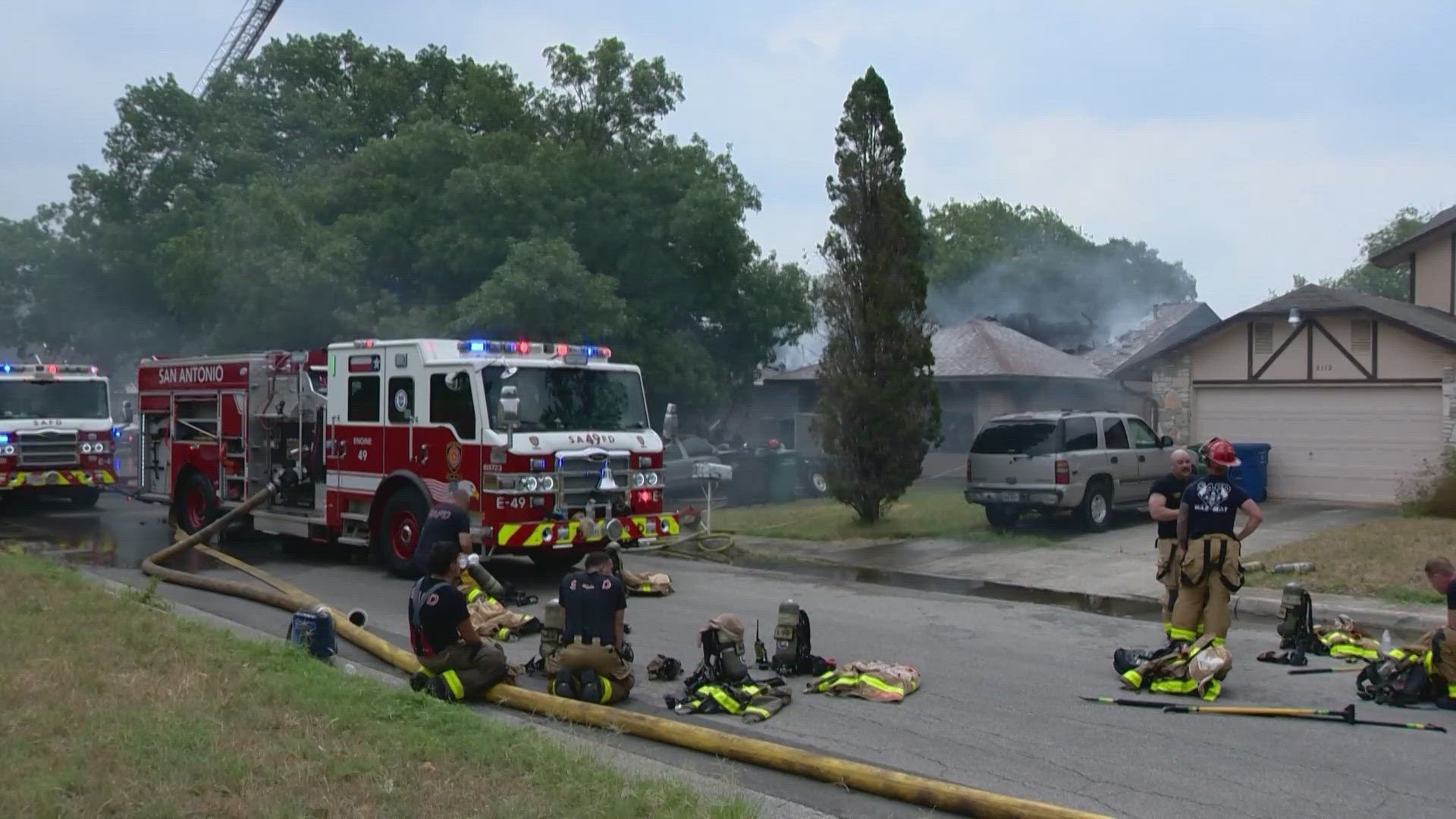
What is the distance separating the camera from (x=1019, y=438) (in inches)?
677

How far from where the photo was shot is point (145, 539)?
17.5 meters

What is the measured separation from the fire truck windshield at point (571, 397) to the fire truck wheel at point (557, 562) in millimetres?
1768

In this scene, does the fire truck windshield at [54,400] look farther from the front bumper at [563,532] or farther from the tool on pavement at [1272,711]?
the tool on pavement at [1272,711]

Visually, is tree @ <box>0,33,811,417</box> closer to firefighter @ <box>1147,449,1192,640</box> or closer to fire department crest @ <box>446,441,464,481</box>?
fire department crest @ <box>446,441,464,481</box>

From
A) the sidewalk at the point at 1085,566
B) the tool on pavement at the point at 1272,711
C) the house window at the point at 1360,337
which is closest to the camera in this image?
the tool on pavement at the point at 1272,711

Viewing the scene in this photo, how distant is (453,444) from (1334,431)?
47.7 ft

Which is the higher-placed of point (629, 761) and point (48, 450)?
point (48, 450)

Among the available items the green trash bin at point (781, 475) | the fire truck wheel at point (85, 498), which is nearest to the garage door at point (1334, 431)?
the green trash bin at point (781, 475)

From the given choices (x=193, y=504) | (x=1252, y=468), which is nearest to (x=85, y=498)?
(x=193, y=504)

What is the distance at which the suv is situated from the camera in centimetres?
1677

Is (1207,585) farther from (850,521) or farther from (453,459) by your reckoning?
(850,521)

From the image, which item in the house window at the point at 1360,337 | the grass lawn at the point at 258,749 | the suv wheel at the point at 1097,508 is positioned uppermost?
the house window at the point at 1360,337

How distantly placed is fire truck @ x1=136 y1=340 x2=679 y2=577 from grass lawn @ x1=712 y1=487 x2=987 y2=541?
4.48 m

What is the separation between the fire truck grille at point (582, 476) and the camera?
12.6 m
